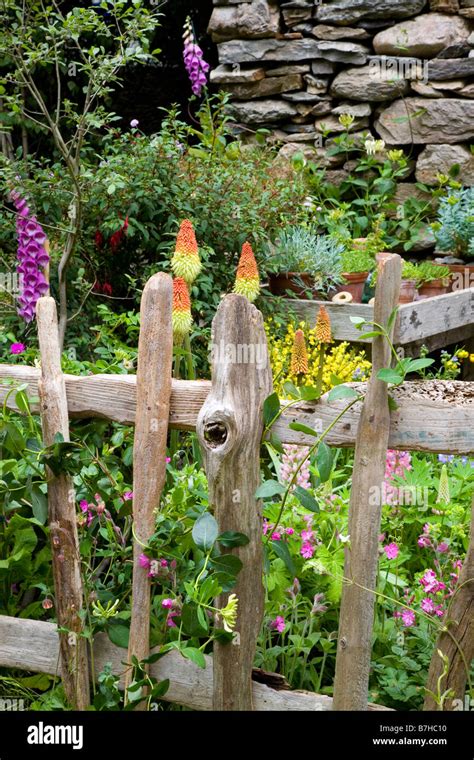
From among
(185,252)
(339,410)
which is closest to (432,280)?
(185,252)

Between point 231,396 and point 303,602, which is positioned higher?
point 231,396

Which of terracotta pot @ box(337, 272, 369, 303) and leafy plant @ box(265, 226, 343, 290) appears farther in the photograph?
terracotta pot @ box(337, 272, 369, 303)

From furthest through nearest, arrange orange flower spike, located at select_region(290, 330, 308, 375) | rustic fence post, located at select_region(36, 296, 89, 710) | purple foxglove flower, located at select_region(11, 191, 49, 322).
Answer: purple foxglove flower, located at select_region(11, 191, 49, 322) < orange flower spike, located at select_region(290, 330, 308, 375) < rustic fence post, located at select_region(36, 296, 89, 710)

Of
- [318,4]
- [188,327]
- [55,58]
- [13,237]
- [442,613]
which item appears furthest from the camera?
[318,4]

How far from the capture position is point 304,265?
216 inches

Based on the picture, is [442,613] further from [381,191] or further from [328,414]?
[381,191]

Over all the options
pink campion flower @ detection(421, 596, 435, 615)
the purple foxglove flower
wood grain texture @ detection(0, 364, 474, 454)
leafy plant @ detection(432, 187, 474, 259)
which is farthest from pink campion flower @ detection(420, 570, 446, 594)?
leafy plant @ detection(432, 187, 474, 259)

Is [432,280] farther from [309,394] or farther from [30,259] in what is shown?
[309,394]

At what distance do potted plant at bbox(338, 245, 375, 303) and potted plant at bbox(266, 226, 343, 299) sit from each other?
73mm

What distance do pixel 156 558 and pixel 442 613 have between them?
0.83m

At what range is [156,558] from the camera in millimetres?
2396

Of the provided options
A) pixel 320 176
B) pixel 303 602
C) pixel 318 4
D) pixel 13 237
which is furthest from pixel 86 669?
pixel 318 4

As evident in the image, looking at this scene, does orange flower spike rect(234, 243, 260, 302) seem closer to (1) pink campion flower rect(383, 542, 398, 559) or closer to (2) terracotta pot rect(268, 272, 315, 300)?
(1) pink campion flower rect(383, 542, 398, 559)

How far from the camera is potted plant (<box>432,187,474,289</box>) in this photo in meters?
5.95
